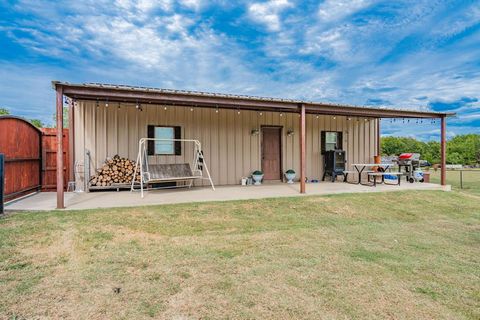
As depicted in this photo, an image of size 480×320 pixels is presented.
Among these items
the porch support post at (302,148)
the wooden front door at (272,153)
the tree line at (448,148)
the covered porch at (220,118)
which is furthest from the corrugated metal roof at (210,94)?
the tree line at (448,148)

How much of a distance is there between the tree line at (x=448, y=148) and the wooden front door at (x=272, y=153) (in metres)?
17.6

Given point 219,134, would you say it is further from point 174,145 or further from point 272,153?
point 272,153

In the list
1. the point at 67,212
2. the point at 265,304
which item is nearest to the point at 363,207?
the point at 265,304

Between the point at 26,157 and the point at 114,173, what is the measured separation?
6.13 feet

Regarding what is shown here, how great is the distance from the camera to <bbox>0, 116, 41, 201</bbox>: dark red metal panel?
5141 mm

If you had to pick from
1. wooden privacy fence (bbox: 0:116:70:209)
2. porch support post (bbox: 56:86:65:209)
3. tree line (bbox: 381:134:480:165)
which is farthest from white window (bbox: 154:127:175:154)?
tree line (bbox: 381:134:480:165)

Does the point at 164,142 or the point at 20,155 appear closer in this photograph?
the point at 20,155

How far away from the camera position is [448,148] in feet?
70.2

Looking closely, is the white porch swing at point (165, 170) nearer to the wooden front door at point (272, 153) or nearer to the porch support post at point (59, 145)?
the porch support post at point (59, 145)

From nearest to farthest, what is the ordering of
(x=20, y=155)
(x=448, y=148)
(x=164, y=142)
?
1. (x=20, y=155)
2. (x=164, y=142)
3. (x=448, y=148)

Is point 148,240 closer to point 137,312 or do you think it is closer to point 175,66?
point 137,312

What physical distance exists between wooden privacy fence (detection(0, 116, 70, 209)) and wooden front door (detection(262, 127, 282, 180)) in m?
5.68

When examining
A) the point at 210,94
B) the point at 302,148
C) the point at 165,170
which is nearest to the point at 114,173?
the point at 165,170

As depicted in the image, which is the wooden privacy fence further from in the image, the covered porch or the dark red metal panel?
the covered porch
